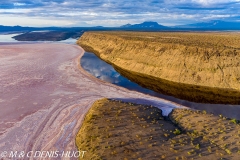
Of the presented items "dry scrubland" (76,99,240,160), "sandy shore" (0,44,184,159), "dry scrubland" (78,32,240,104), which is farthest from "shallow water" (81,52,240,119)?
"dry scrubland" (76,99,240,160)

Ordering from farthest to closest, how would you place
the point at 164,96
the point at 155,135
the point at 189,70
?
the point at 189,70 < the point at 164,96 < the point at 155,135

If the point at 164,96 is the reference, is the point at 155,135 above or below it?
above

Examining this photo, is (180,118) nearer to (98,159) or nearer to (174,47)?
(98,159)

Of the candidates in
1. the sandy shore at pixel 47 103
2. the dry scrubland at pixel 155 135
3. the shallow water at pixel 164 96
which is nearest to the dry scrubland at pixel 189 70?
the shallow water at pixel 164 96

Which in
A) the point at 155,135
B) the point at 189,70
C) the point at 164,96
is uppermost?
the point at 189,70

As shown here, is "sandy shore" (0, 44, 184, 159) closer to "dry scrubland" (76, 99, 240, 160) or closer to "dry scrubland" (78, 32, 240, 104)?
"dry scrubland" (76, 99, 240, 160)

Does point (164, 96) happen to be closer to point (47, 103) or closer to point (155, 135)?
point (155, 135)

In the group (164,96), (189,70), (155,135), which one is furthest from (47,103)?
(189,70)

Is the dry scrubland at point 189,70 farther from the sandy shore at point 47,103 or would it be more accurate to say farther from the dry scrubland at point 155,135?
the dry scrubland at point 155,135
